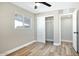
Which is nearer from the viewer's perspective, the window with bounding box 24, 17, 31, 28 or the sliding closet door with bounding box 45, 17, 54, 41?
the window with bounding box 24, 17, 31, 28

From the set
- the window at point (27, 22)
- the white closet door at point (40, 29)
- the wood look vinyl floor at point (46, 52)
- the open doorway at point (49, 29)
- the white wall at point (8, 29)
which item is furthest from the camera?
the open doorway at point (49, 29)

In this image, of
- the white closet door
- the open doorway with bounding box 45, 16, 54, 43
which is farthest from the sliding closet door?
the white closet door

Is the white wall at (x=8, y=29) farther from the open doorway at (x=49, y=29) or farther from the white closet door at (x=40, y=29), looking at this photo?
the open doorway at (x=49, y=29)

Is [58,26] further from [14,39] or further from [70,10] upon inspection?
[14,39]

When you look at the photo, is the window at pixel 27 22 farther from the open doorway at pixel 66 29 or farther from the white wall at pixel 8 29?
the open doorway at pixel 66 29

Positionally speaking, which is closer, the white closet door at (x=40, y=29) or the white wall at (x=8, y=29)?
the white wall at (x=8, y=29)

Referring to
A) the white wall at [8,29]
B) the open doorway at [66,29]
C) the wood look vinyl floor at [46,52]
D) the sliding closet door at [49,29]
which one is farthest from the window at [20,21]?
the open doorway at [66,29]

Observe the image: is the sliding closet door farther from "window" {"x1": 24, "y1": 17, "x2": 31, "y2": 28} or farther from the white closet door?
"window" {"x1": 24, "y1": 17, "x2": 31, "y2": 28}

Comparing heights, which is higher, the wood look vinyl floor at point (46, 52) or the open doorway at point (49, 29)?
the open doorway at point (49, 29)

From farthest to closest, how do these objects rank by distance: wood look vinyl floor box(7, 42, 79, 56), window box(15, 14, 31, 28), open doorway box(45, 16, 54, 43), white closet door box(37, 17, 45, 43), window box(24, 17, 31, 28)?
1. open doorway box(45, 16, 54, 43)
2. white closet door box(37, 17, 45, 43)
3. window box(24, 17, 31, 28)
4. window box(15, 14, 31, 28)
5. wood look vinyl floor box(7, 42, 79, 56)

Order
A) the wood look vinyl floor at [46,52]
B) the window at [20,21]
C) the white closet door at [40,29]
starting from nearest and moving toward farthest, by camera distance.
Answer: the wood look vinyl floor at [46,52] → the window at [20,21] → the white closet door at [40,29]

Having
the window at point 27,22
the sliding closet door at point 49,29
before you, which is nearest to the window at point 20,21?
the window at point 27,22

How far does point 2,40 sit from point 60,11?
370cm

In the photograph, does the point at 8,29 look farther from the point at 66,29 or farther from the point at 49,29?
the point at 66,29
